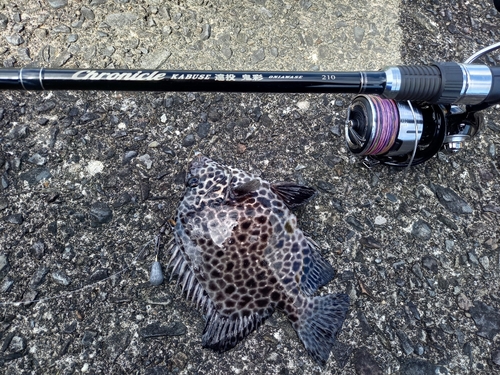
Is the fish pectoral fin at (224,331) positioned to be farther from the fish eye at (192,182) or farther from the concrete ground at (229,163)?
the fish eye at (192,182)

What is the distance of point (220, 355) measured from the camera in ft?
7.03

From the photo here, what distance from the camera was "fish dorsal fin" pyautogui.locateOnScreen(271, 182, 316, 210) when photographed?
2.33 meters

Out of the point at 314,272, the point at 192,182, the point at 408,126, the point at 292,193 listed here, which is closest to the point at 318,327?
the point at 314,272

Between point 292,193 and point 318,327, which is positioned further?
point 292,193

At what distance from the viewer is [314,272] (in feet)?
7.45

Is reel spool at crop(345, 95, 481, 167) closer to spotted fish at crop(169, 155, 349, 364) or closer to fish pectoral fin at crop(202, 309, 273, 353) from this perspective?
spotted fish at crop(169, 155, 349, 364)

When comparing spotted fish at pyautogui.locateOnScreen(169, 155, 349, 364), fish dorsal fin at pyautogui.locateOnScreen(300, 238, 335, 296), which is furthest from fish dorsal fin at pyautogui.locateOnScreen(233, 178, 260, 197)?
fish dorsal fin at pyautogui.locateOnScreen(300, 238, 335, 296)

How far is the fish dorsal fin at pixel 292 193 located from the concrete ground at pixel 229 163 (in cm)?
9

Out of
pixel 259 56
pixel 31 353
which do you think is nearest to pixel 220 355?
pixel 31 353

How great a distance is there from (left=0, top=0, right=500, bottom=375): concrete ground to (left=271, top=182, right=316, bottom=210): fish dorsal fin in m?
0.09

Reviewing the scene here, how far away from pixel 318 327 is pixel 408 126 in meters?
1.14

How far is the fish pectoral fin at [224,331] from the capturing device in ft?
7.00

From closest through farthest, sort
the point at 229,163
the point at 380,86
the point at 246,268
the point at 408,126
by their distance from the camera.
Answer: the point at 380,86 < the point at 246,268 < the point at 408,126 < the point at 229,163

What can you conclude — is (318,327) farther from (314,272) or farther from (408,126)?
(408,126)
